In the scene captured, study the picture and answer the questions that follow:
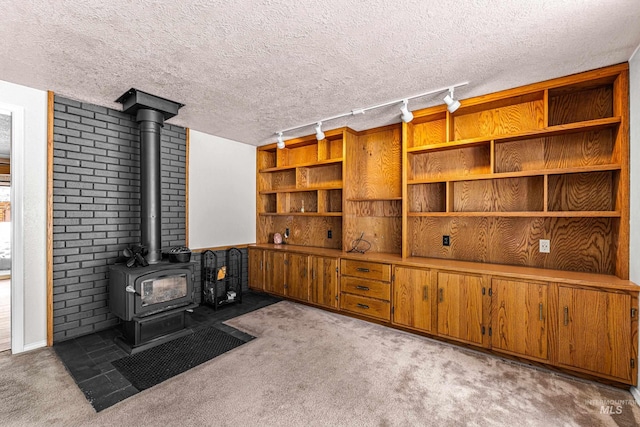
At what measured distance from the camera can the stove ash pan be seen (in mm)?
2758

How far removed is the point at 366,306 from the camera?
138 inches

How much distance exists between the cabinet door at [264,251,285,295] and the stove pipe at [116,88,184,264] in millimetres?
1690

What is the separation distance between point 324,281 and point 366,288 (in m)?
0.63

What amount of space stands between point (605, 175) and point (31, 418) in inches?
188

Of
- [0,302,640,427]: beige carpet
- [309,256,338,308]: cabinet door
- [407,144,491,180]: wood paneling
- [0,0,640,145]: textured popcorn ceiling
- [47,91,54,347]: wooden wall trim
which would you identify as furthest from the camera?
[309,256,338,308]: cabinet door

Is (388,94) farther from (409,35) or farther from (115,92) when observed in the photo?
(115,92)

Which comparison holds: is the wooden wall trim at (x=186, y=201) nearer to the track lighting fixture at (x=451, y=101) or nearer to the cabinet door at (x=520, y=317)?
the track lighting fixture at (x=451, y=101)

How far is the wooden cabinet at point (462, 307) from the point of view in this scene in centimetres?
273

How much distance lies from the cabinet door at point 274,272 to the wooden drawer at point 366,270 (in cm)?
110

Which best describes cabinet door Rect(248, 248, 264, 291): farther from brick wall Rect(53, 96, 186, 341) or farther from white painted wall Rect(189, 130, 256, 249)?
brick wall Rect(53, 96, 186, 341)

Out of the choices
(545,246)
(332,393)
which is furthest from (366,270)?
(545,246)

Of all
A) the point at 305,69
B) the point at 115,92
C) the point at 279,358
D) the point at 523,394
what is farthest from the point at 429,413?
the point at 115,92

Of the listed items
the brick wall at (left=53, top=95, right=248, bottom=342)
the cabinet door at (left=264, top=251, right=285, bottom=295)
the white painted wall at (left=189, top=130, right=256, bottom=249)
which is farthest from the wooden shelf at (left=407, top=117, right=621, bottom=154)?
→ the brick wall at (left=53, top=95, right=248, bottom=342)

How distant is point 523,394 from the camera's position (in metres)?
2.13
